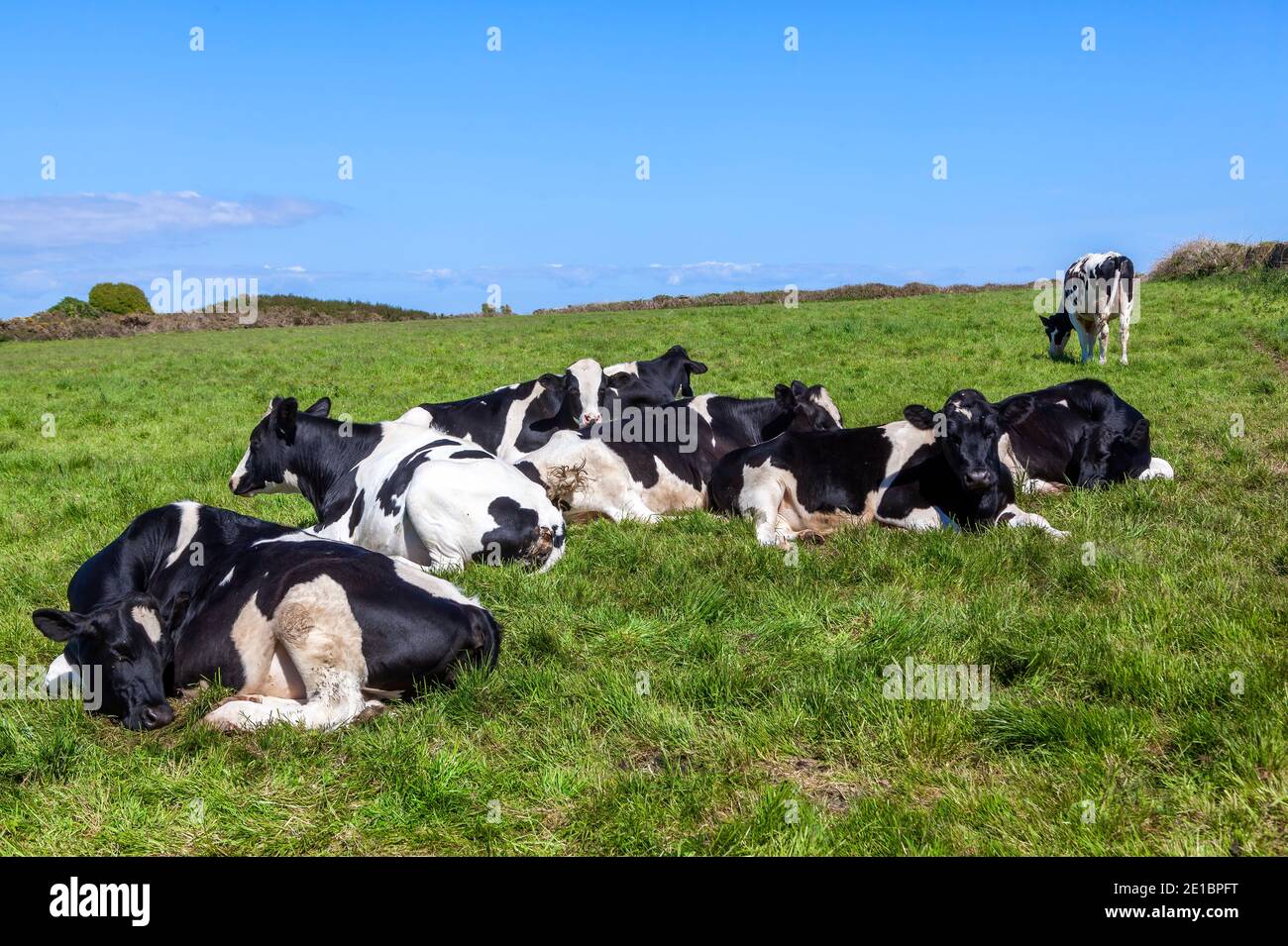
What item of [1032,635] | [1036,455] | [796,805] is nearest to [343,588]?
[796,805]

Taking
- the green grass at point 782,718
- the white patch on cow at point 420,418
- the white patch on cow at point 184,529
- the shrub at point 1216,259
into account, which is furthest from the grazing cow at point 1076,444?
the shrub at point 1216,259

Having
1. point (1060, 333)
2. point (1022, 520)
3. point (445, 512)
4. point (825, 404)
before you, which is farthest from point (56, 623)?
point (1060, 333)

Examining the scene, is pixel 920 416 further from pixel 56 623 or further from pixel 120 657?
pixel 56 623

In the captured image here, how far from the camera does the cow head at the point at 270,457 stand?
9039 mm

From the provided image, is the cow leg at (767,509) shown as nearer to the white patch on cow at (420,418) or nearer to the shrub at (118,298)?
the white patch on cow at (420,418)

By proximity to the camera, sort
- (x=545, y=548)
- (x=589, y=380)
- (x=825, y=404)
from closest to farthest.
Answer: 1. (x=545, y=548)
2. (x=825, y=404)
3. (x=589, y=380)

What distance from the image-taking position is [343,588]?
507cm

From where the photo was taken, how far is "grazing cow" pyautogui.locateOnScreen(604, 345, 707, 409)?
1366 centimetres

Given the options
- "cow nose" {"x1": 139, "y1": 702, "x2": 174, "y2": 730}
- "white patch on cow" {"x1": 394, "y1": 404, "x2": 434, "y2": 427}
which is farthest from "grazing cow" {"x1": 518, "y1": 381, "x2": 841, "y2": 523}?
"cow nose" {"x1": 139, "y1": 702, "x2": 174, "y2": 730}

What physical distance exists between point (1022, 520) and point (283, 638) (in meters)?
5.52

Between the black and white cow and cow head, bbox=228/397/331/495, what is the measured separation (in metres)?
14.5

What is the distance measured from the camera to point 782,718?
15.3 feet

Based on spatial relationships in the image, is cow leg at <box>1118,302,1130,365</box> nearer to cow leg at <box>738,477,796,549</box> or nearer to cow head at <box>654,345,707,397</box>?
cow head at <box>654,345,707,397</box>

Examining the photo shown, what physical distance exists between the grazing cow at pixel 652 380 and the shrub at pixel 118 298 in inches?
2876
